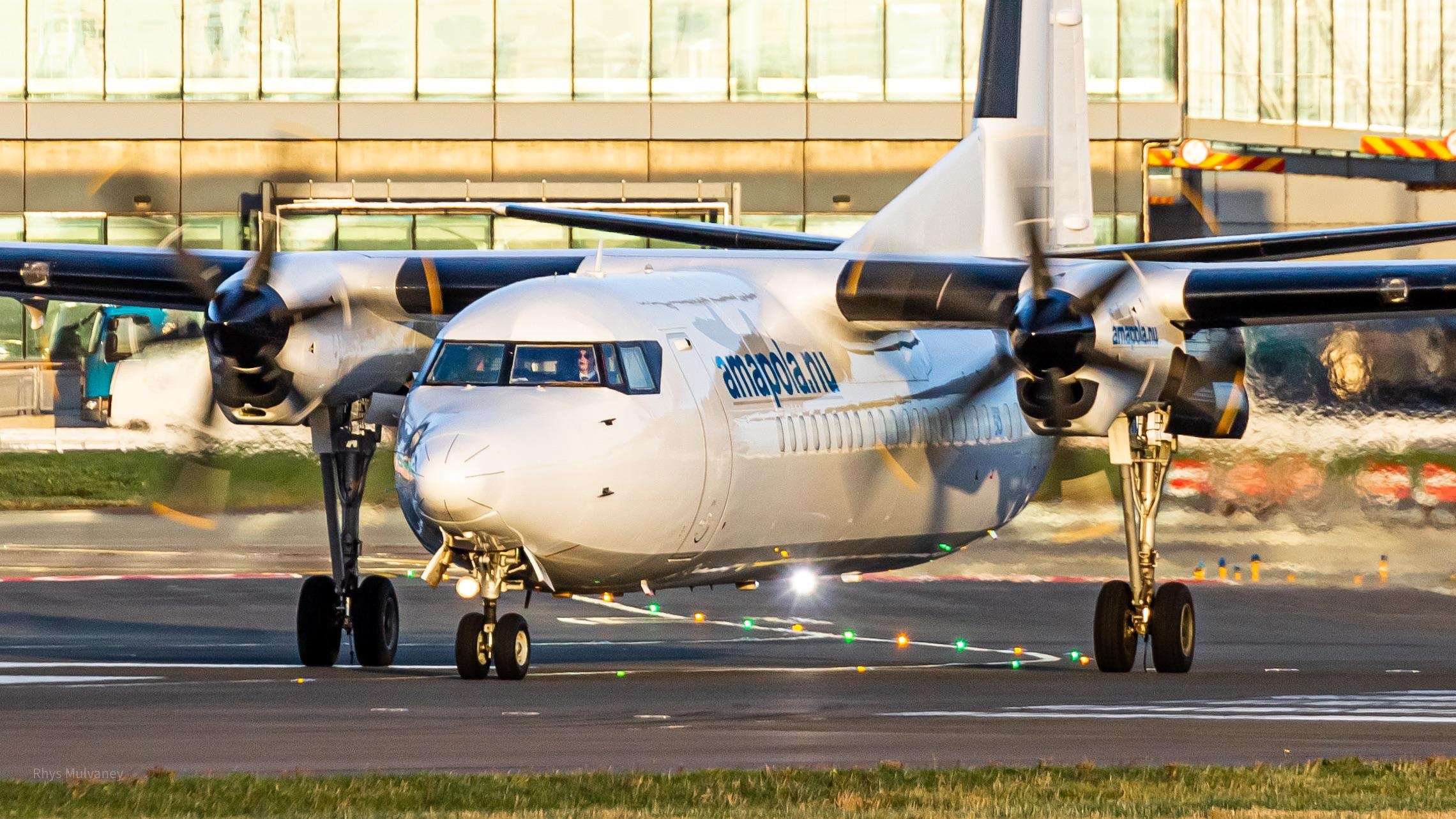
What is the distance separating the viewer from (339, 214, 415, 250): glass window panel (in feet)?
159

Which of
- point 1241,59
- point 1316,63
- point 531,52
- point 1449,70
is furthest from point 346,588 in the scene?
point 1449,70

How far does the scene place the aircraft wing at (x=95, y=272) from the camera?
21031 mm

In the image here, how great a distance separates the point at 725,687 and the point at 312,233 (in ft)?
109

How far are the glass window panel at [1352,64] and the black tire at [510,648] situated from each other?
4184 centimetres

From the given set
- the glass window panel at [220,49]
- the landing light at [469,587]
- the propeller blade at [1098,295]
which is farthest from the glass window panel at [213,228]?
the landing light at [469,587]

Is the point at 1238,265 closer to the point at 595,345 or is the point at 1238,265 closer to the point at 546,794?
the point at 595,345

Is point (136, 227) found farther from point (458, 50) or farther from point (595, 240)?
point (595, 240)

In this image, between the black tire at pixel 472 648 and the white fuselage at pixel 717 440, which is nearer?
the white fuselage at pixel 717 440

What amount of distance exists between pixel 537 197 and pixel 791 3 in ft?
21.8

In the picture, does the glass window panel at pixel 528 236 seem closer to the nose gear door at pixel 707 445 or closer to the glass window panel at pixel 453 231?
the glass window panel at pixel 453 231

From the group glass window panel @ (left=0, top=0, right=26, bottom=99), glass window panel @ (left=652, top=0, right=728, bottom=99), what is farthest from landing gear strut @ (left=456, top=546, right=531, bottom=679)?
glass window panel @ (left=0, top=0, right=26, bottom=99)

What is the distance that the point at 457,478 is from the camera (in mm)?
15453

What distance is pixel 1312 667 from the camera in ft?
66.4

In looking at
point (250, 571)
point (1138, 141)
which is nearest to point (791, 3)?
point (1138, 141)
